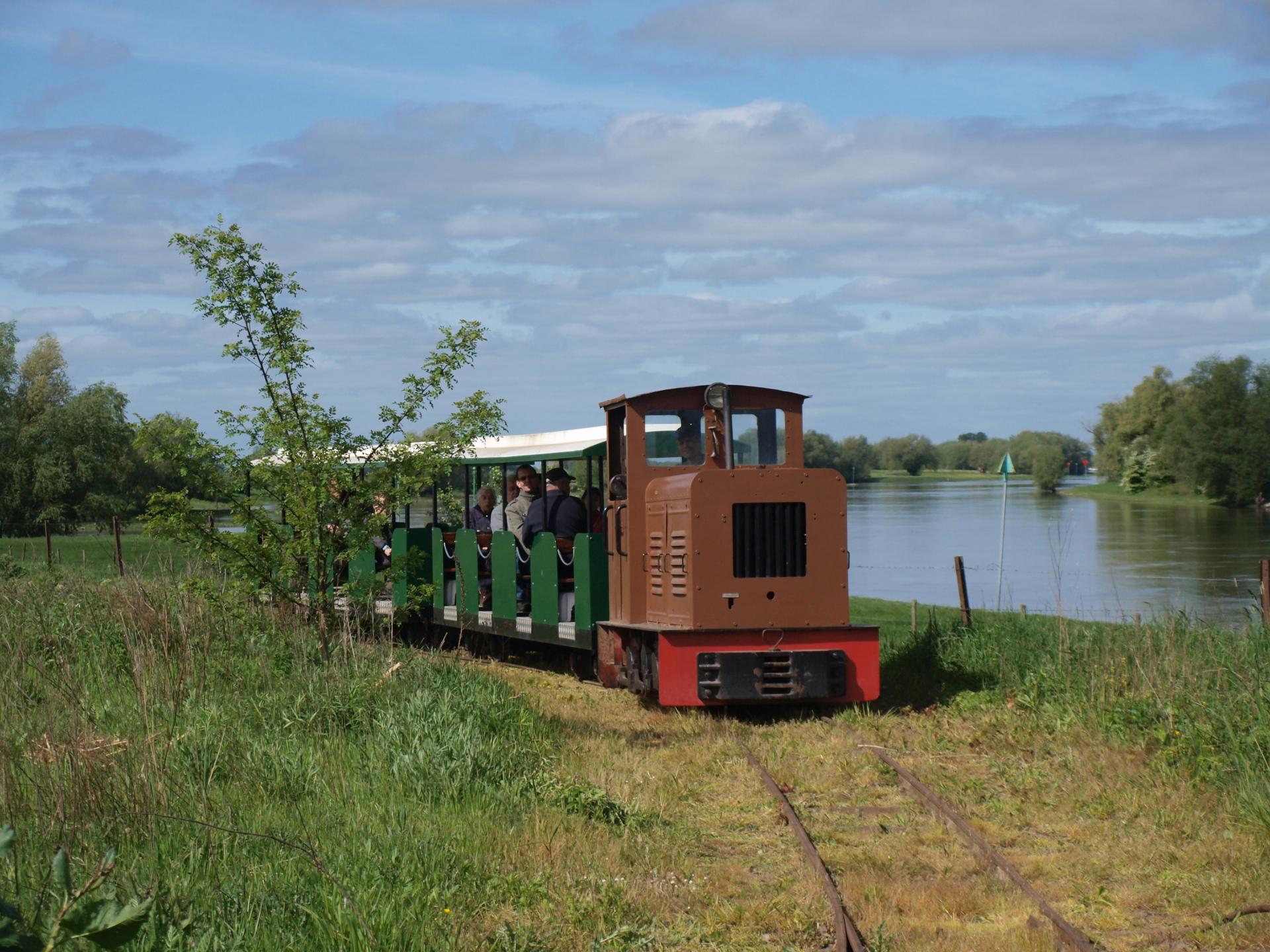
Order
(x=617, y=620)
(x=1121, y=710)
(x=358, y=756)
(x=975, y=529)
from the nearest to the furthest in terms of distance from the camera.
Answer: (x=358, y=756)
(x=1121, y=710)
(x=617, y=620)
(x=975, y=529)

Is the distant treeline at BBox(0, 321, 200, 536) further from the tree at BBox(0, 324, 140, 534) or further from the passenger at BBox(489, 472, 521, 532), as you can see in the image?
the passenger at BBox(489, 472, 521, 532)

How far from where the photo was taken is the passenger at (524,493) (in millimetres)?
14156

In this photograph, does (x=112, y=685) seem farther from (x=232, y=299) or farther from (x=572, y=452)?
(x=572, y=452)

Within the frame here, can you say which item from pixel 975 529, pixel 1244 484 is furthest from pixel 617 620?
pixel 1244 484

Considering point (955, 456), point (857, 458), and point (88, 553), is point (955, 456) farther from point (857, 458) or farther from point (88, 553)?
point (88, 553)

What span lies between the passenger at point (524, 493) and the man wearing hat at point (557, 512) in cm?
30

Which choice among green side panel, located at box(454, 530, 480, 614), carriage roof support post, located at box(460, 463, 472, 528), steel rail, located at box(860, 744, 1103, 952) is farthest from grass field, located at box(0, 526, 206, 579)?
steel rail, located at box(860, 744, 1103, 952)

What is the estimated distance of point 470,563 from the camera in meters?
14.9

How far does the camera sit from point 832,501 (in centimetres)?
1095

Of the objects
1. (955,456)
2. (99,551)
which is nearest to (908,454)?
(955,456)

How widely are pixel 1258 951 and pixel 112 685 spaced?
7.36 m

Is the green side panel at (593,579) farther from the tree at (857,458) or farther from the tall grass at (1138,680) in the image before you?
the tree at (857,458)

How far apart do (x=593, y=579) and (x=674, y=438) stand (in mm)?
1629

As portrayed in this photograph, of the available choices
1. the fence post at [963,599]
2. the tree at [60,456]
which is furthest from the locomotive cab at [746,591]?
the tree at [60,456]
